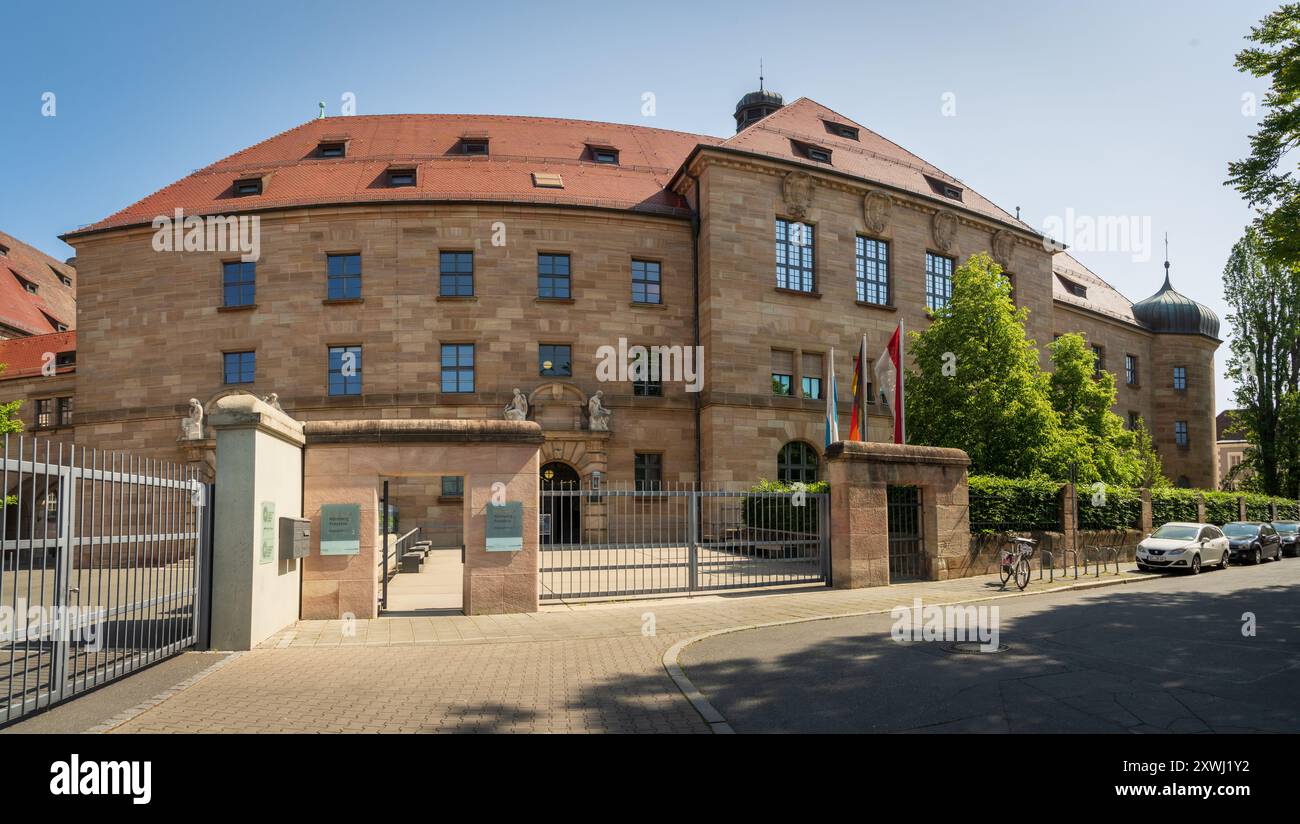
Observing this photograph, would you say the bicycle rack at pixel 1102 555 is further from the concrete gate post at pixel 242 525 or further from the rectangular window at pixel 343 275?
the rectangular window at pixel 343 275

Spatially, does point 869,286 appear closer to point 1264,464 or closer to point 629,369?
point 629,369

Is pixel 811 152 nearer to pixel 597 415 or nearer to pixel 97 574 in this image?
pixel 597 415

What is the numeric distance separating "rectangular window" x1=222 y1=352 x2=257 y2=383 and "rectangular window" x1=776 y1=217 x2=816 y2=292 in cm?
1915

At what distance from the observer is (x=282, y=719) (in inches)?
261

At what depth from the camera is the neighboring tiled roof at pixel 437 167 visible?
102 feet

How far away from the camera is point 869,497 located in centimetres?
1661

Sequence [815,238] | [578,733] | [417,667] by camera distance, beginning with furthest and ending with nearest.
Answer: [815,238], [417,667], [578,733]

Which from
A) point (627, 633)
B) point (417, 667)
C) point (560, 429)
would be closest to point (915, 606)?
point (627, 633)

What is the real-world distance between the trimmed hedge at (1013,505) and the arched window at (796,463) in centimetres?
981

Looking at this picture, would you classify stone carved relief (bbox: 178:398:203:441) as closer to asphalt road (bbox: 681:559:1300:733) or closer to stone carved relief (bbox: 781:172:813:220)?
stone carved relief (bbox: 781:172:813:220)

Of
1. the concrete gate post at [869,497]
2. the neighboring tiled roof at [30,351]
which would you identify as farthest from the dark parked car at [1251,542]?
the neighboring tiled roof at [30,351]

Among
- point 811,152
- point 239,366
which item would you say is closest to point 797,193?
point 811,152

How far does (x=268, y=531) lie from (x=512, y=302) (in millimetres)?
20125
